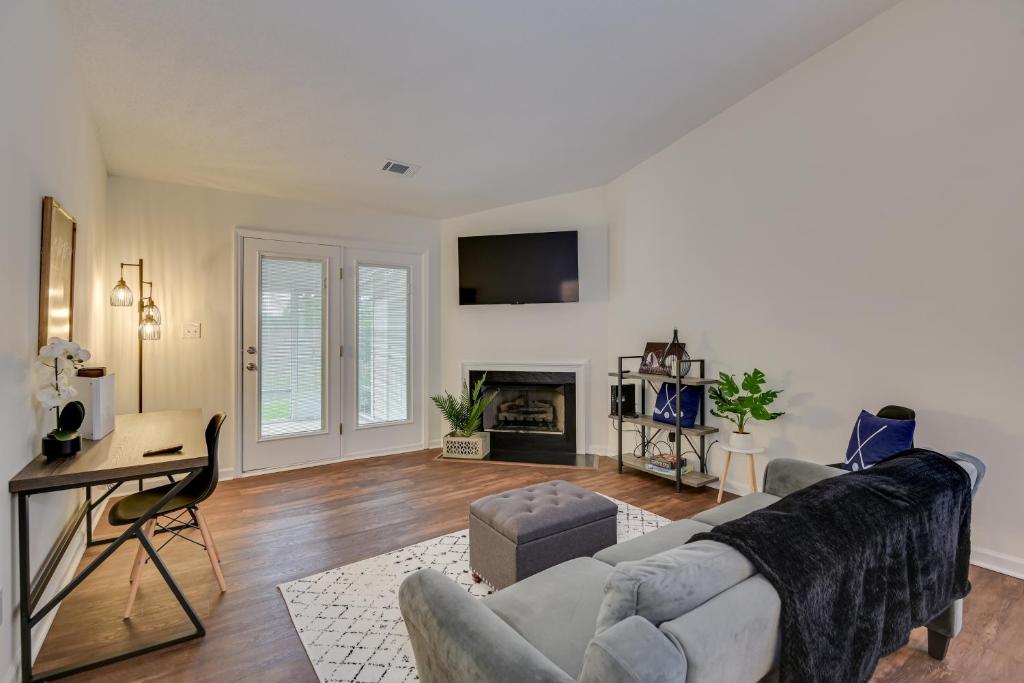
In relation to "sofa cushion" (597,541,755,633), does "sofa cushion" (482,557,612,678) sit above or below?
below

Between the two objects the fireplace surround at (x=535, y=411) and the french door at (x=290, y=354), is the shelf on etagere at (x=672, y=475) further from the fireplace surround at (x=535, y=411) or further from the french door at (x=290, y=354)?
the french door at (x=290, y=354)

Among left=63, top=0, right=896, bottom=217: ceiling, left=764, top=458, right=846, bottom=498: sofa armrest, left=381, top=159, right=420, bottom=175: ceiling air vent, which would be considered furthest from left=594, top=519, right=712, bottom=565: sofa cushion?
left=381, top=159, right=420, bottom=175: ceiling air vent

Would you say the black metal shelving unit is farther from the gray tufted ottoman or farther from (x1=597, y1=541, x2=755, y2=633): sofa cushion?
(x1=597, y1=541, x2=755, y2=633): sofa cushion

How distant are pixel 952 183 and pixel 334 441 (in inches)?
195

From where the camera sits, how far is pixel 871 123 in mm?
2932

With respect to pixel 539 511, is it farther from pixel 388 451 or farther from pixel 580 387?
pixel 388 451

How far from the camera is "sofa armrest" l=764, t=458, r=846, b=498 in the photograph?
2.24m

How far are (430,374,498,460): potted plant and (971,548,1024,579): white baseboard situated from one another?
3563 millimetres

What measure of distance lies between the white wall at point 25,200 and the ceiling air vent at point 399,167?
71.8 inches

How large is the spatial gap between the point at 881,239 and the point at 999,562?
1847 mm

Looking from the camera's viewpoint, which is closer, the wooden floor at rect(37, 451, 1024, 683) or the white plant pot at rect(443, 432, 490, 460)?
the wooden floor at rect(37, 451, 1024, 683)

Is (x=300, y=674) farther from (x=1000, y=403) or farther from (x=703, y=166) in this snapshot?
(x=703, y=166)

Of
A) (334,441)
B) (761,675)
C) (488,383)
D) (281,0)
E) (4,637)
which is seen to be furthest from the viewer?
(488,383)

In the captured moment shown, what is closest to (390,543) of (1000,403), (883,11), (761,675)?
(761,675)
